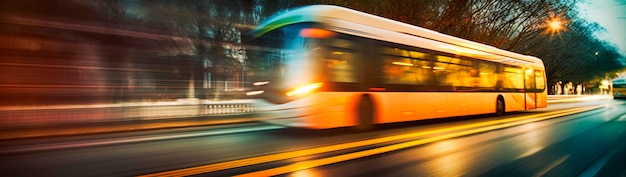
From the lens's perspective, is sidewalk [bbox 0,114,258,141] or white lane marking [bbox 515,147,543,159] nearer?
white lane marking [bbox 515,147,543,159]

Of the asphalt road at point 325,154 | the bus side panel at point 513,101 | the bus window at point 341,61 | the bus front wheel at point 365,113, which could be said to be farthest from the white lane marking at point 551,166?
the bus side panel at point 513,101

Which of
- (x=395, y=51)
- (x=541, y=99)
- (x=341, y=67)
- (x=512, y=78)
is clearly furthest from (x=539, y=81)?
(x=341, y=67)

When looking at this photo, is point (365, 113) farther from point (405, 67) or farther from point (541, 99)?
point (541, 99)

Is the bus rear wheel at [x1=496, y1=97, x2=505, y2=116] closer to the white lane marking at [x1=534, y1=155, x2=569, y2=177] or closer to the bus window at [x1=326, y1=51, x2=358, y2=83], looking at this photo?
the bus window at [x1=326, y1=51, x2=358, y2=83]

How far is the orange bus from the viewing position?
8422 mm

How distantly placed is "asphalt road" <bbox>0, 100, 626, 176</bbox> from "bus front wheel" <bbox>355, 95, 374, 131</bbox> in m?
0.18

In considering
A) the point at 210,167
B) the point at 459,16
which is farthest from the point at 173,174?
the point at 459,16

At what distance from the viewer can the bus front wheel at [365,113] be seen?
367 inches

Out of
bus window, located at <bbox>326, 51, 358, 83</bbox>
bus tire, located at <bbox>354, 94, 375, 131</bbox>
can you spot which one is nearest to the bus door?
bus tire, located at <bbox>354, 94, 375, 131</bbox>

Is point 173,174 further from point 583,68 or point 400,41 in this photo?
point 583,68

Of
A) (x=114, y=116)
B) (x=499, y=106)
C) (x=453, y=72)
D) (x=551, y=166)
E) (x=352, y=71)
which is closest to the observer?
(x=551, y=166)

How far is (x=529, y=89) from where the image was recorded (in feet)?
56.4

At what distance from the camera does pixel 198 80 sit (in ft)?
39.1

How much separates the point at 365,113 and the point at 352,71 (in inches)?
40.8
